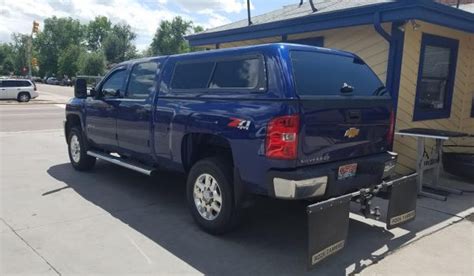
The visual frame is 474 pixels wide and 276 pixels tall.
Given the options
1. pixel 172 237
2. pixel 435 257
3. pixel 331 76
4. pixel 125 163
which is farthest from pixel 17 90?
pixel 435 257

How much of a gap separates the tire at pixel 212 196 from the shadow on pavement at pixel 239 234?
17 centimetres

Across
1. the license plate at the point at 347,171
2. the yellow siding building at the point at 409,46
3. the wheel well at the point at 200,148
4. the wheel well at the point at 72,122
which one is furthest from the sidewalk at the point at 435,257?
the wheel well at the point at 72,122

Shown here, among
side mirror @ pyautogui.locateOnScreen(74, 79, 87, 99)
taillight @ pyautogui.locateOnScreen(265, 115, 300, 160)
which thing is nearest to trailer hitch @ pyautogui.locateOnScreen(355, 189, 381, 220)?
taillight @ pyautogui.locateOnScreen(265, 115, 300, 160)

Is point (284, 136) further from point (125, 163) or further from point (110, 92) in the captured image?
point (110, 92)

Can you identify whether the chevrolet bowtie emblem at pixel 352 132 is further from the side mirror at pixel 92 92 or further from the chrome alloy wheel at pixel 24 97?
the chrome alloy wheel at pixel 24 97

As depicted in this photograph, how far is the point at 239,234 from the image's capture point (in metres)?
4.61

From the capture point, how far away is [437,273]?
3863 mm

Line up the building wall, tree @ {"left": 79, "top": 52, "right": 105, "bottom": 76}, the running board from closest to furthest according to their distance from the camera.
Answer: the running board → the building wall → tree @ {"left": 79, "top": 52, "right": 105, "bottom": 76}

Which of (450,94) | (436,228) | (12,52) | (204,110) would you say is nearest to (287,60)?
(204,110)

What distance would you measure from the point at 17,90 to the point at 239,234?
28475 millimetres

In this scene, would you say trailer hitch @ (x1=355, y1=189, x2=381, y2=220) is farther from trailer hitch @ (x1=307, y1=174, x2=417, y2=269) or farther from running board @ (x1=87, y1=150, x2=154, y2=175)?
running board @ (x1=87, y1=150, x2=154, y2=175)

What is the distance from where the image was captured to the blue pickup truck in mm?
3773

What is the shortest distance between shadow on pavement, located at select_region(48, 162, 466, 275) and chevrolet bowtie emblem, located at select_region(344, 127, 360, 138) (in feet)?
3.86

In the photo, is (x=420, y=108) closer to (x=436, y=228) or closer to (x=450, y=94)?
(x=450, y=94)
